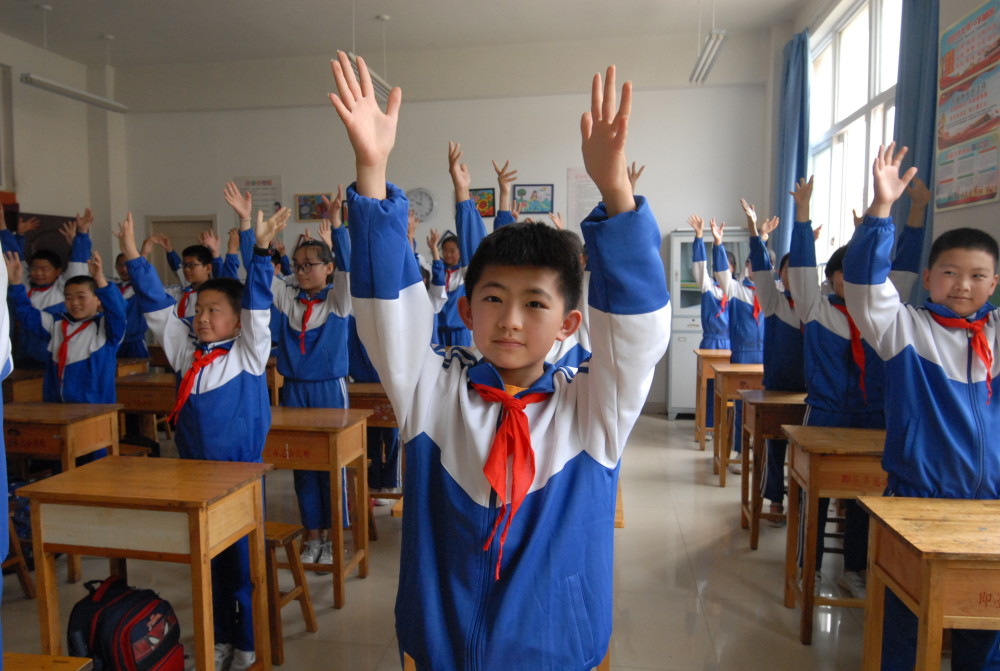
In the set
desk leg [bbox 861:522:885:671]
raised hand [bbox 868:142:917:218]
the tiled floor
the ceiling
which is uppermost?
the ceiling

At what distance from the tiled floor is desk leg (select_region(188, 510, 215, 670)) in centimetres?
55

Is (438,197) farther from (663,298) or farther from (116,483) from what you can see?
(663,298)

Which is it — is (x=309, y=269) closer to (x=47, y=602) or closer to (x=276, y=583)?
(x=276, y=583)

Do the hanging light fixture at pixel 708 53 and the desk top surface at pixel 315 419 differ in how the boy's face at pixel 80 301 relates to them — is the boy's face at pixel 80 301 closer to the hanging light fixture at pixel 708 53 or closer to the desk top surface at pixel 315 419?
the desk top surface at pixel 315 419

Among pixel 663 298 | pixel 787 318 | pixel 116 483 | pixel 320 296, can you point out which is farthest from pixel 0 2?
pixel 663 298

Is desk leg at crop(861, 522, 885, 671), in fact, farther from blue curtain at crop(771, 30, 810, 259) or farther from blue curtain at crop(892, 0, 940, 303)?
blue curtain at crop(771, 30, 810, 259)

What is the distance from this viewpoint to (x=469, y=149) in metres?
6.86

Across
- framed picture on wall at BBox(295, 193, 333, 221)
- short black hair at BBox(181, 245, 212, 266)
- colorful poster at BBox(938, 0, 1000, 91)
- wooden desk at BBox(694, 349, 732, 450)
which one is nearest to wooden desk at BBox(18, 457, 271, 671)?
short black hair at BBox(181, 245, 212, 266)

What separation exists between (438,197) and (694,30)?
303cm

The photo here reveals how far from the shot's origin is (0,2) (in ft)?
18.5

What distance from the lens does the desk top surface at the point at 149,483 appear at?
5.67 ft

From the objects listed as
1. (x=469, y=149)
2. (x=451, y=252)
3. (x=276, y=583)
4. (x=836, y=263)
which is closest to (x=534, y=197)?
(x=469, y=149)

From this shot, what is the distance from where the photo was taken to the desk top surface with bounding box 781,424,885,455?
2.28 m

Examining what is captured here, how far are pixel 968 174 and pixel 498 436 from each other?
2783 millimetres
